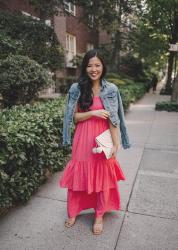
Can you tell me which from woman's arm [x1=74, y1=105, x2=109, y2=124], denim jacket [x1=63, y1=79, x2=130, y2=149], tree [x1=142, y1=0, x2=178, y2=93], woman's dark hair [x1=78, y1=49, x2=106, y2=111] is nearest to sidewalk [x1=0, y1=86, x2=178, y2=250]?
denim jacket [x1=63, y1=79, x2=130, y2=149]

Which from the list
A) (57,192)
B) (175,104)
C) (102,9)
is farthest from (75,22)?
(57,192)

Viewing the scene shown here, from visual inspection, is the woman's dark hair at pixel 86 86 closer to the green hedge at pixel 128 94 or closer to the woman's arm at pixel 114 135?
the woman's arm at pixel 114 135

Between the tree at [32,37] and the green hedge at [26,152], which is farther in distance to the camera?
the tree at [32,37]

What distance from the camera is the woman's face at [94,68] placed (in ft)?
10.7

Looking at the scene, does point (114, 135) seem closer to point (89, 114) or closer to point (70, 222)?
point (89, 114)

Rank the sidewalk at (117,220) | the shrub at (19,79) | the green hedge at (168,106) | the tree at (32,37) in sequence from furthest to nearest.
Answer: the green hedge at (168,106) → the tree at (32,37) → the shrub at (19,79) → the sidewalk at (117,220)

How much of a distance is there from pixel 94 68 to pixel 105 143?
820 millimetres

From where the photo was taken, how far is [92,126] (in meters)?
3.36

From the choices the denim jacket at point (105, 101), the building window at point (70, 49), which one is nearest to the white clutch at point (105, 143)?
the denim jacket at point (105, 101)

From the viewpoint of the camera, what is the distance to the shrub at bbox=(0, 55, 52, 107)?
8.02 meters

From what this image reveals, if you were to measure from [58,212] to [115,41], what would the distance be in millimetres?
19921

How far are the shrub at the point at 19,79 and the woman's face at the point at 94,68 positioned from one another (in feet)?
16.5

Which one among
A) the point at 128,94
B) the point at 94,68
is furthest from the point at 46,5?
the point at 94,68

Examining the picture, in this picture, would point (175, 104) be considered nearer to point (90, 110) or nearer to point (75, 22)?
point (90, 110)
